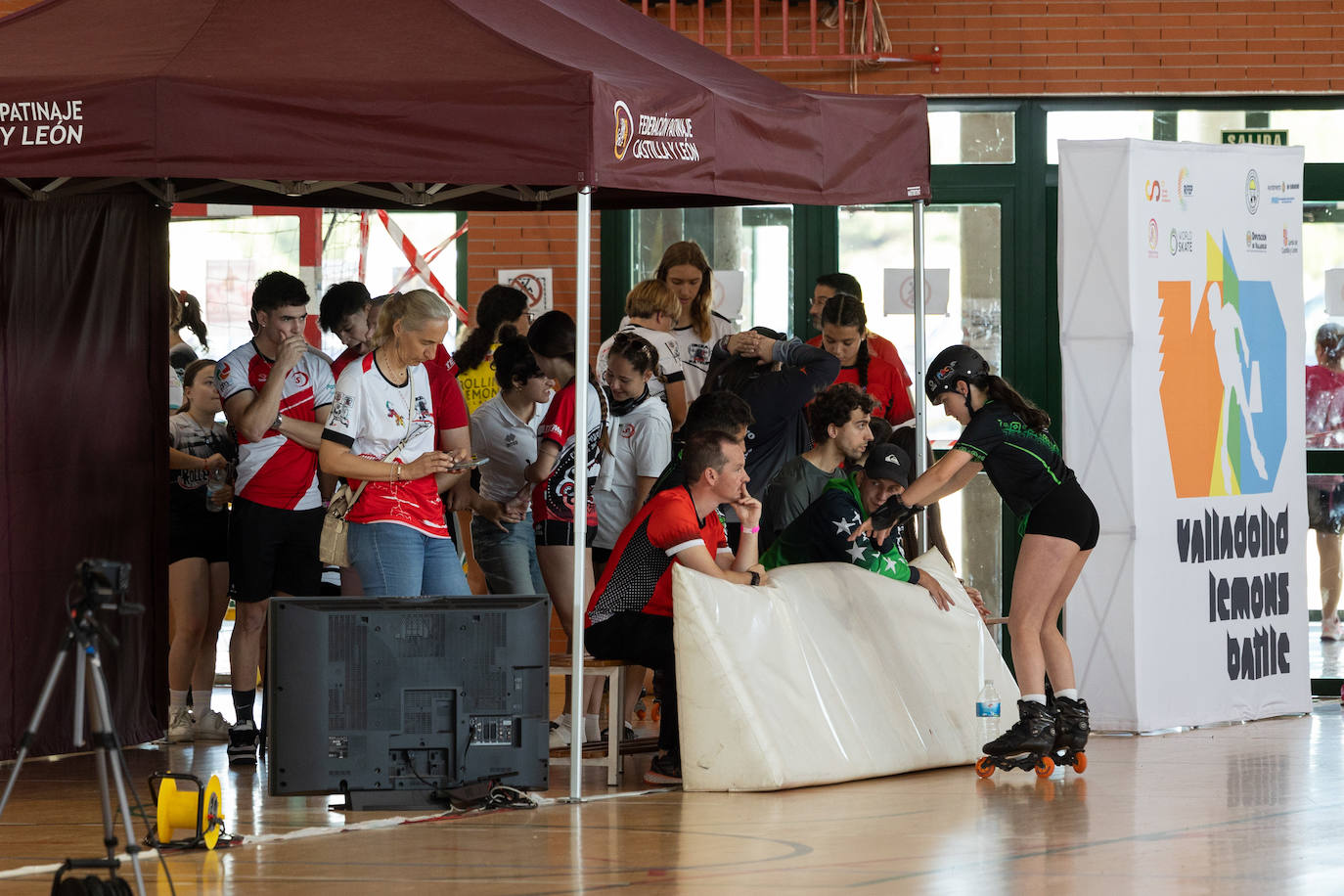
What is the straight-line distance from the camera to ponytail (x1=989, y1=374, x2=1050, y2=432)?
7199 millimetres

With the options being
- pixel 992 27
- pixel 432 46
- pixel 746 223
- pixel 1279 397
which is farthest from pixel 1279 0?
pixel 432 46

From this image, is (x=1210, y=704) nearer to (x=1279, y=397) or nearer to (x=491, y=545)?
(x=1279, y=397)

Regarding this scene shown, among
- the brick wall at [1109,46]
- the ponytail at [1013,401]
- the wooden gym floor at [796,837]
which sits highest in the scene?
the brick wall at [1109,46]

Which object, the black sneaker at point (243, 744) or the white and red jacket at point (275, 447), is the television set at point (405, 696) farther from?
the white and red jacket at point (275, 447)

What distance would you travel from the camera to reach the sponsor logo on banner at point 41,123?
6020mm

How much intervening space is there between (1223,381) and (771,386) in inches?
99.0

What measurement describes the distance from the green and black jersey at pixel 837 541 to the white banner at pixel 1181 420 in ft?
4.68

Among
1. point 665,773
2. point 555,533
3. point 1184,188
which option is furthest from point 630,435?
point 1184,188

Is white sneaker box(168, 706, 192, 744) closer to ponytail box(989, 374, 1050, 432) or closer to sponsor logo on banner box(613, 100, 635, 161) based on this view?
sponsor logo on banner box(613, 100, 635, 161)

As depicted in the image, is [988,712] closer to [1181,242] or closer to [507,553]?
[507,553]

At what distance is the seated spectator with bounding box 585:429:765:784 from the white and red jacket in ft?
4.56

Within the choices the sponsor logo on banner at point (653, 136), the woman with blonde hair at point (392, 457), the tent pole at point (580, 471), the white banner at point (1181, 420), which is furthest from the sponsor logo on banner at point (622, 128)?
the white banner at point (1181, 420)

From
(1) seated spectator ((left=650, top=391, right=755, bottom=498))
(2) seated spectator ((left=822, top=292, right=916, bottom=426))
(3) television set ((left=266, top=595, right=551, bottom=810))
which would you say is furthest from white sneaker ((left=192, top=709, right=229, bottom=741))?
(2) seated spectator ((left=822, top=292, right=916, bottom=426))

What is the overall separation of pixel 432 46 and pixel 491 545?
7.31 ft
